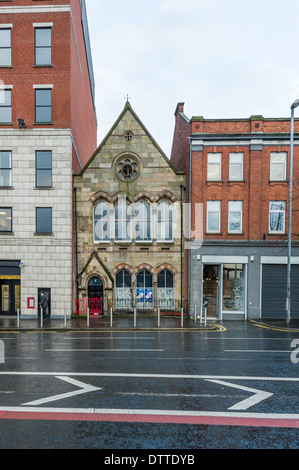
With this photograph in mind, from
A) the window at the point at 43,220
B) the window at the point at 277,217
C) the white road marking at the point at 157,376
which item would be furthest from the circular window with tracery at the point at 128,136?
the white road marking at the point at 157,376

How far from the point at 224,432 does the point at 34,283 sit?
55.1 ft

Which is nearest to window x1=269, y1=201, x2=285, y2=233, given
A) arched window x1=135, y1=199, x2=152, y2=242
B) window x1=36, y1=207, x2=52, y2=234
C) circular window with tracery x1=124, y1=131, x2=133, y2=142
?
arched window x1=135, y1=199, x2=152, y2=242

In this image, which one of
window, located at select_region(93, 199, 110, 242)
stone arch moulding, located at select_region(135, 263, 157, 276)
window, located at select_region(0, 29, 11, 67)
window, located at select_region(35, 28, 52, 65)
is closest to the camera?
window, located at select_region(35, 28, 52, 65)

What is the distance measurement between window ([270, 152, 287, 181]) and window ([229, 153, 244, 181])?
7.09 ft

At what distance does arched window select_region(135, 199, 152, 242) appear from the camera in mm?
20609

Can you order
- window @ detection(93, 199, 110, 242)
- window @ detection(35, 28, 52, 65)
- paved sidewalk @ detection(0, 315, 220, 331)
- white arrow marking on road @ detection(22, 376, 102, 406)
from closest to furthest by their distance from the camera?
1. white arrow marking on road @ detection(22, 376, 102, 406)
2. paved sidewalk @ detection(0, 315, 220, 331)
3. window @ detection(35, 28, 52, 65)
4. window @ detection(93, 199, 110, 242)

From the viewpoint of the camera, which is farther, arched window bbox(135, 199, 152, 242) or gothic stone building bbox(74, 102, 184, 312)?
arched window bbox(135, 199, 152, 242)

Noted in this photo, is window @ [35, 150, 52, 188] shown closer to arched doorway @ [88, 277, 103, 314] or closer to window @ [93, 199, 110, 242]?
window @ [93, 199, 110, 242]

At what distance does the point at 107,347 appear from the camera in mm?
12008

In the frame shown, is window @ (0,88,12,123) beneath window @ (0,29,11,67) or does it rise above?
beneath

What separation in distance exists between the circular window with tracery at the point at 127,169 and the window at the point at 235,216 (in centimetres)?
745

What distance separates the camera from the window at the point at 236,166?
20.1 m
